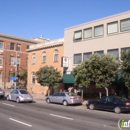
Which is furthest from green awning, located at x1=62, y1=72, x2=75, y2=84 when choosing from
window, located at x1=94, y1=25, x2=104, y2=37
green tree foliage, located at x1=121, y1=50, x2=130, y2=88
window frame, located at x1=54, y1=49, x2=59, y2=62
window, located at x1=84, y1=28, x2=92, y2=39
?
green tree foliage, located at x1=121, y1=50, x2=130, y2=88

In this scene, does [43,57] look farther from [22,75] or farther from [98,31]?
[22,75]

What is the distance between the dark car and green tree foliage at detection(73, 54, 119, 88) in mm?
3037

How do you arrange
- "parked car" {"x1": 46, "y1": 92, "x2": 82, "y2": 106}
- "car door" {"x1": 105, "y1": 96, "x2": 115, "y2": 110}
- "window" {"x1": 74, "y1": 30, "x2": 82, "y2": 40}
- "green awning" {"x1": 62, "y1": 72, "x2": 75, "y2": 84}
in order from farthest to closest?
1. "window" {"x1": 74, "y1": 30, "x2": 82, "y2": 40}
2. "green awning" {"x1": 62, "y1": 72, "x2": 75, "y2": 84}
3. "parked car" {"x1": 46, "y1": 92, "x2": 82, "y2": 106}
4. "car door" {"x1": 105, "y1": 96, "x2": 115, "y2": 110}

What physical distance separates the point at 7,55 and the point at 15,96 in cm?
3275

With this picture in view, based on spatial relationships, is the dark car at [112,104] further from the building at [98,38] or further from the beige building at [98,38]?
the beige building at [98,38]

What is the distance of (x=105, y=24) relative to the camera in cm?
2669

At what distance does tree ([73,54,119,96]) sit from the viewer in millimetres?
21203

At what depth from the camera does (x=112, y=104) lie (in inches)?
678

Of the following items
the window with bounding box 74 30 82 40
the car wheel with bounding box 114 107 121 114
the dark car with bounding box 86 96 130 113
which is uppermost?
the window with bounding box 74 30 82 40

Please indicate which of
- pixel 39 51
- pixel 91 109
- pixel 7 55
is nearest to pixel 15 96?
pixel 91 109

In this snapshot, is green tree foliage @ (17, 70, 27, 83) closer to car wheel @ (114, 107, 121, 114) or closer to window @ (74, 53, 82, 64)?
window @ (74, 53, 82, 64)

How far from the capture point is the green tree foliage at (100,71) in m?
21.2

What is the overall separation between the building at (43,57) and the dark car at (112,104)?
1412cm

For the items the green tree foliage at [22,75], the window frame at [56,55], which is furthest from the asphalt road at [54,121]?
the green tree foliage at [22,75]
